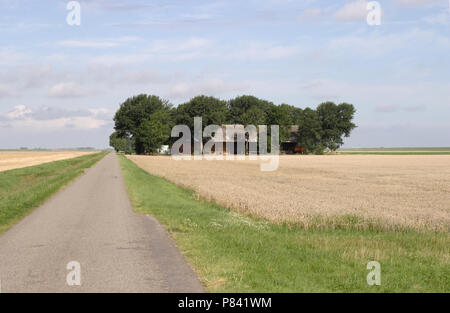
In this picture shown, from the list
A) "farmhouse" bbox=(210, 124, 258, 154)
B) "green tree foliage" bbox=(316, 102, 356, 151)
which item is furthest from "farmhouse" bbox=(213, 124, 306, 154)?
"green tree foliage" bbox=(316, 102, 356, 151)

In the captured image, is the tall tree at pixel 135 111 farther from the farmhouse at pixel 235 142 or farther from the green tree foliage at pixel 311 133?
the green tree foliage at pixel 311 133

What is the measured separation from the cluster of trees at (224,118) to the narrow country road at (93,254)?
101 meters

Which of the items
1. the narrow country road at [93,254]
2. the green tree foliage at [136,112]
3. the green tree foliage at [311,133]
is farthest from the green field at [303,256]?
the green tree foliage at [136,112]

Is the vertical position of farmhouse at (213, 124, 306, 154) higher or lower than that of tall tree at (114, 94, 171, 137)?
lower

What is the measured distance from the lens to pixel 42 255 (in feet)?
31.3

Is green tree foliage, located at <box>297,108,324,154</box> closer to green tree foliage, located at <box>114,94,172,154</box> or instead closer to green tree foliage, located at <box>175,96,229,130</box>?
green tree foliage, located at <box>175,96,229,130</box>

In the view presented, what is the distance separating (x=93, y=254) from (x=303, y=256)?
15.1ft

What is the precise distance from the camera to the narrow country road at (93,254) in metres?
7.30

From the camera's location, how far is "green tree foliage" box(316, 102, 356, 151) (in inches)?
5231

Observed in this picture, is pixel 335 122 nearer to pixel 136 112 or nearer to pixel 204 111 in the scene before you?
pixel 204 111

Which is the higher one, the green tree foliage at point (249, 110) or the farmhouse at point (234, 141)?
the green tree foliage at point (249, 110)

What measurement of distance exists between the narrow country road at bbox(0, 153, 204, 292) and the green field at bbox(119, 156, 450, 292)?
0.55 meters
